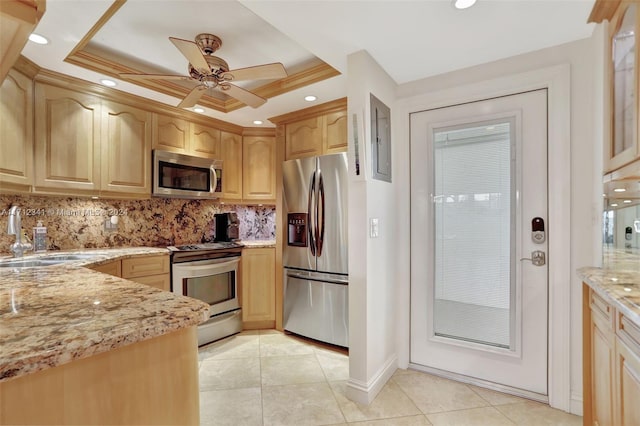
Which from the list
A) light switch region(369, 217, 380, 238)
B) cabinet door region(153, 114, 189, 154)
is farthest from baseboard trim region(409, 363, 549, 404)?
cabinet door region(153, 114, 189, 154)

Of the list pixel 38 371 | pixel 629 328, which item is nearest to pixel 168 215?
pixel 38 371

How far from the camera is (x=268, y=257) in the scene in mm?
3332

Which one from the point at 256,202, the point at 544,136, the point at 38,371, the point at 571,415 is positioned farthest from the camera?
the point at 256,202

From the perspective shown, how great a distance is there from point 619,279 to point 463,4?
4.93 feet

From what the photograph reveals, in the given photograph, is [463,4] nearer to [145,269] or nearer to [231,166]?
[231,166]

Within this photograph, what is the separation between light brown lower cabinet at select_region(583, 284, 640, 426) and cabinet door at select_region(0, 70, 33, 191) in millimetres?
3288

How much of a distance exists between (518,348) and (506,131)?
1.47 metres

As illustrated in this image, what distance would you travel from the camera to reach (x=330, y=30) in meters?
1.77

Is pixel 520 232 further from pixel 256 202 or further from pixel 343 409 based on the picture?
pixel 256 202

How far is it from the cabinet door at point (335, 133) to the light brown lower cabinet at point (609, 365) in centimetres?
201

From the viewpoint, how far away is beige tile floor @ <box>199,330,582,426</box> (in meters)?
1.81

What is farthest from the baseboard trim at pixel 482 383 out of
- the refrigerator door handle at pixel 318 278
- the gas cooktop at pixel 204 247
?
the gas cooktop at pixel 204 247

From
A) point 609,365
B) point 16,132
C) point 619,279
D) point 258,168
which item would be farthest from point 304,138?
point 609,365

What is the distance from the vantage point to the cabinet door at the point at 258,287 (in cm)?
327
